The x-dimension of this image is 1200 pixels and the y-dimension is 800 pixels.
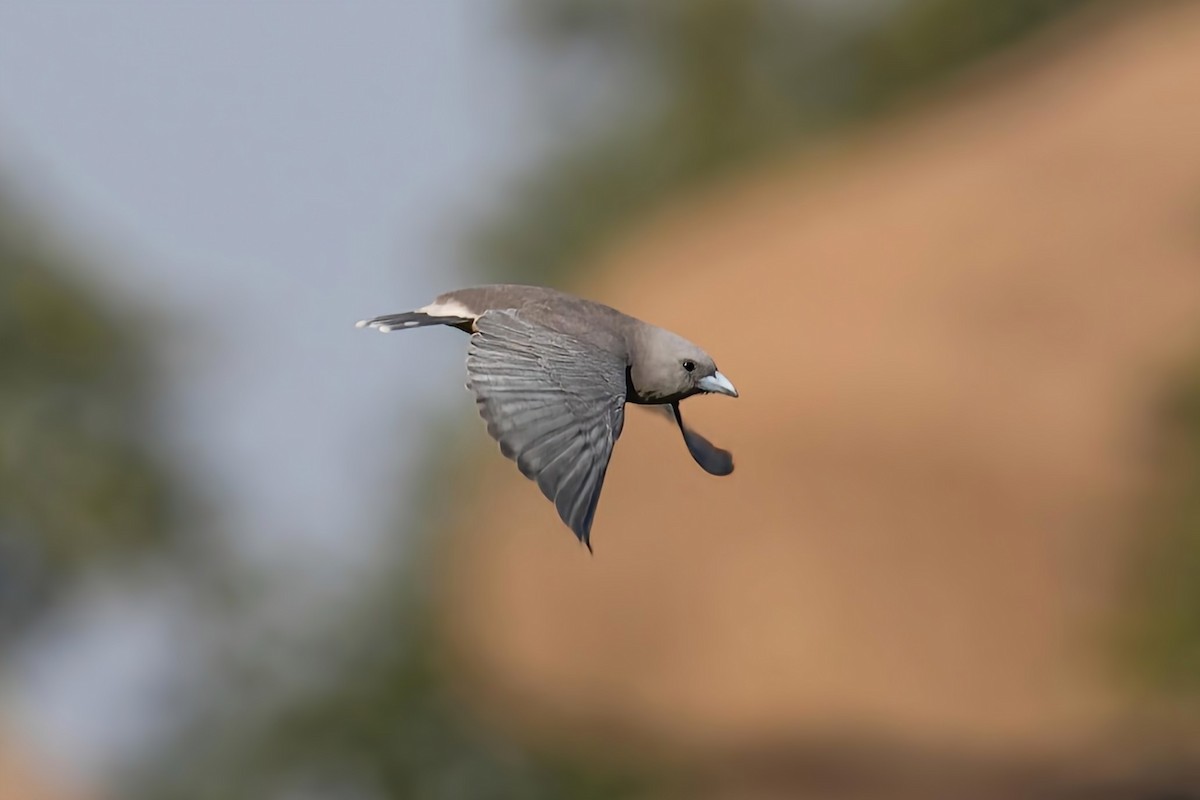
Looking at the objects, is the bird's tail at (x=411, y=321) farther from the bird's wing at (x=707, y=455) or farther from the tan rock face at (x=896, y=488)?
the tan rock face at (x=896, y=488)

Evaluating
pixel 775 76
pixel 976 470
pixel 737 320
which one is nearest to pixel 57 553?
pixel 775 76

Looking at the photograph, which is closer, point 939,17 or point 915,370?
point 915,370

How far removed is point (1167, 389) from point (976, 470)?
1.67m

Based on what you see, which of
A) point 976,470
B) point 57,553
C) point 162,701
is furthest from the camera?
point 57,553

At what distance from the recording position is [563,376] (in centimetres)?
719

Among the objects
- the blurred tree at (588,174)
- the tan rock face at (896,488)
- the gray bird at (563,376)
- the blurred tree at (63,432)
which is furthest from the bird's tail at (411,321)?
the blurred tree at (63,432)

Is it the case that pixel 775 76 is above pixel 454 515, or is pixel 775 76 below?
above

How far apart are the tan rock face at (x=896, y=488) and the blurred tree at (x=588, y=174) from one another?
3.80 meters

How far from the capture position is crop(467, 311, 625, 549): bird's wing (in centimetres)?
662

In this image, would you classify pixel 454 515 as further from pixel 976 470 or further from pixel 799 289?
pixel 976 470

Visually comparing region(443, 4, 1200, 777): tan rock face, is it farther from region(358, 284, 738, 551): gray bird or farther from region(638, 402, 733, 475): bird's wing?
region(358, 284, 738, 551): gray bird

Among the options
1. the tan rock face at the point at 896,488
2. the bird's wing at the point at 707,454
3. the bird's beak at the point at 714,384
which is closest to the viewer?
the bird's beak at the point at 714,384

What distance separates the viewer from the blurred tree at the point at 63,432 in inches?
1102

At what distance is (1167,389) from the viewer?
57.1ft
